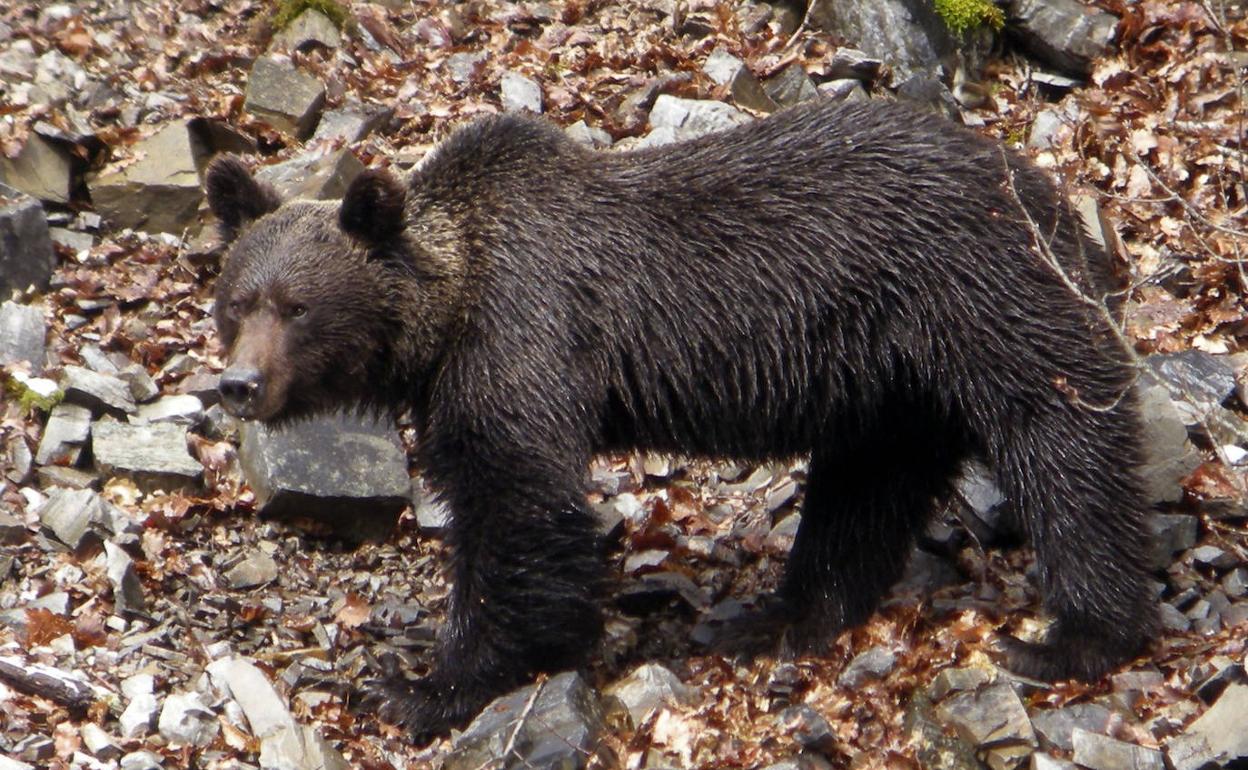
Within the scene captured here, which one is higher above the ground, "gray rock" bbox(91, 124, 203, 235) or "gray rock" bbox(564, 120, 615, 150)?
"gray rock" bbox(564, 120, 615, 150)

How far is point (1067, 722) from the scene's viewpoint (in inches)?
280

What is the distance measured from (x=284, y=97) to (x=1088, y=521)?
8.11m

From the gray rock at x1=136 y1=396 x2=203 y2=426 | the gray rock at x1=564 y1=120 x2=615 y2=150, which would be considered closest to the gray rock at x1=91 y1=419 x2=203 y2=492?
the gray rock at x1=136 y1=396 x2=203 y2=426

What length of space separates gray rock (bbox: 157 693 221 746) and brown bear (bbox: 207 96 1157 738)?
98 centimetres

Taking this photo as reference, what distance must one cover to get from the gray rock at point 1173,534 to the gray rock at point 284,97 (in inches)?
304

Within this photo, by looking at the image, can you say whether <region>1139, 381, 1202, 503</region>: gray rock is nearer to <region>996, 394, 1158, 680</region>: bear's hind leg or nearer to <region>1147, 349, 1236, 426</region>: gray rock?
<region>1147, 349, 1236, 426</region>: gray rock

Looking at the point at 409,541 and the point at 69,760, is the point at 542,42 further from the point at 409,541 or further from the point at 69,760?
the point at 69,760

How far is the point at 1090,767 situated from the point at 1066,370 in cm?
195

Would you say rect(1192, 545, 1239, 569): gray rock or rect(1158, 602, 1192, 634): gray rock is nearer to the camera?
rect(1158, 602, 1192, 634): gray rock

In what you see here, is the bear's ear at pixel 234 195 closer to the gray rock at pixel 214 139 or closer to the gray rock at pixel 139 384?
the gray rock at pixel 139 384

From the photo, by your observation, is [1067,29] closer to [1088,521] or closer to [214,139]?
[1088,521]

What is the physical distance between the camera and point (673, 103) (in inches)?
483

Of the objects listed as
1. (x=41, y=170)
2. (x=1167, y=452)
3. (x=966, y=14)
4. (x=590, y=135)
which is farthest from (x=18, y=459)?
(x=966, y=14)

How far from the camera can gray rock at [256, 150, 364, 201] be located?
36.3ft
